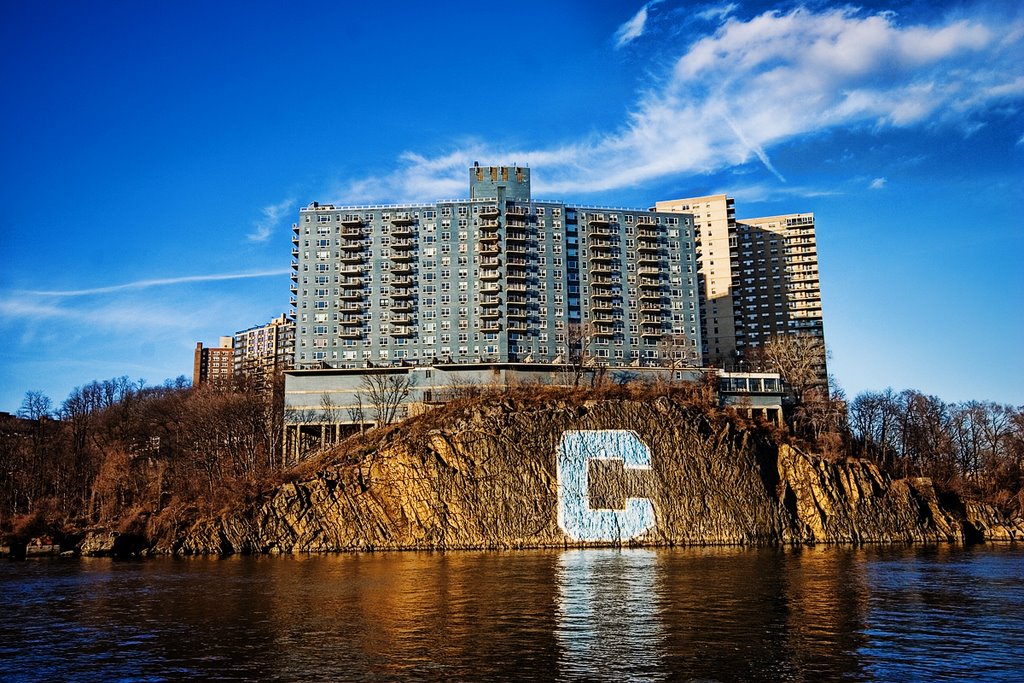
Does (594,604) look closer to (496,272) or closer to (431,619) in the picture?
(431,619)

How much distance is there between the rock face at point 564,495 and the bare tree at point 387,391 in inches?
648

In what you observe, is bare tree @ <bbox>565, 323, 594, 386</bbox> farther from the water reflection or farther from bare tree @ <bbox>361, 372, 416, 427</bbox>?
the water reflection

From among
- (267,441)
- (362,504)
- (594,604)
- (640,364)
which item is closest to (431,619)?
(594,604)

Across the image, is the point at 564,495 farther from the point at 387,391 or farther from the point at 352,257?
the point at 352,257

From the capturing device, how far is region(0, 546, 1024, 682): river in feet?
97.3

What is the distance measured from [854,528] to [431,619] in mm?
63996

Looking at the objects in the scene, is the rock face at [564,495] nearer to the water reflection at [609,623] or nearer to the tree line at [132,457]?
the tree line at [132,457]

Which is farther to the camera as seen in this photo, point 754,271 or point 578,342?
point 754,271

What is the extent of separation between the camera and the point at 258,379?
172750mm

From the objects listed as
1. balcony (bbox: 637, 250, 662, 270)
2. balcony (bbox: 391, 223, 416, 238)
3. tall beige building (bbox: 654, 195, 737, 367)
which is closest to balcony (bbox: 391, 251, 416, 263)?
balcony (bbox: 391, 223, 416, 238)

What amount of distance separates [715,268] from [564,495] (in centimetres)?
10164

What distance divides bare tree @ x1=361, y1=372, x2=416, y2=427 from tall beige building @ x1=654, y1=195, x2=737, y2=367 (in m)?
70.7

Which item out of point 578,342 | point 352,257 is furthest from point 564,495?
point 352,257

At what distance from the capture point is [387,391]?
115 m
